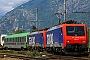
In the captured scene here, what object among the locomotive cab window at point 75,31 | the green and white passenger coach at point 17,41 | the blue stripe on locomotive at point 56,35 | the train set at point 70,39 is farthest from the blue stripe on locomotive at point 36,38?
the locomotive cab window at point 75,31

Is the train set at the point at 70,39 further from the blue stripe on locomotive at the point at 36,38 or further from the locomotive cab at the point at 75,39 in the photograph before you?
the blue stripe on locomotive at the point at 36,38

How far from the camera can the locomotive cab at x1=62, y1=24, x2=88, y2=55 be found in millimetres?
27891

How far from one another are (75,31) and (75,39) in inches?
30.3

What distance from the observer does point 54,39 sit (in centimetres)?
3188

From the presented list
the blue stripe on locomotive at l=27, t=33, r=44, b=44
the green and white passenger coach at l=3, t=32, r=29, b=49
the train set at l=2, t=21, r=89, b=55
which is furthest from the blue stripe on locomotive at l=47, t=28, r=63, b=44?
the green and white passenger coach at l=3, t=32, r=29, b=49

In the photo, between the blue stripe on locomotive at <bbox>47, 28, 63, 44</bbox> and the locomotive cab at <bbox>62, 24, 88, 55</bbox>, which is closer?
the locomotive cab at <bbox>62, 24, 88, 55</bbox>

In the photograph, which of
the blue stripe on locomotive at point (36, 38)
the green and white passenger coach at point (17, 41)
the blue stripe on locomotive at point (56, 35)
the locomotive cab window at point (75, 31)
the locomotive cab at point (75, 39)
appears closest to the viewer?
the locomotive cab at point (75, 39)

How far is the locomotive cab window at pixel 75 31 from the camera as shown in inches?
1113

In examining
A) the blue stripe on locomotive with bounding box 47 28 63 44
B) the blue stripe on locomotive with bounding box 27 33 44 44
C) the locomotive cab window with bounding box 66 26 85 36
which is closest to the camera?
the locomotive cab window with bounding box 66 26 85 36

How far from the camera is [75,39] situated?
28047 millimetres

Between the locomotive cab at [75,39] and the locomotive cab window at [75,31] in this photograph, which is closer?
the locomotive cab at [75,39]

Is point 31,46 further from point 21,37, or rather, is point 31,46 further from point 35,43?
point 21,37

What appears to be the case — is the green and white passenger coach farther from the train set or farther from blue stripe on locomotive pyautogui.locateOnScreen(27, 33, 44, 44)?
the train set

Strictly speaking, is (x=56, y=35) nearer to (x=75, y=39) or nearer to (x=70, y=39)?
(x=70, y=39)
